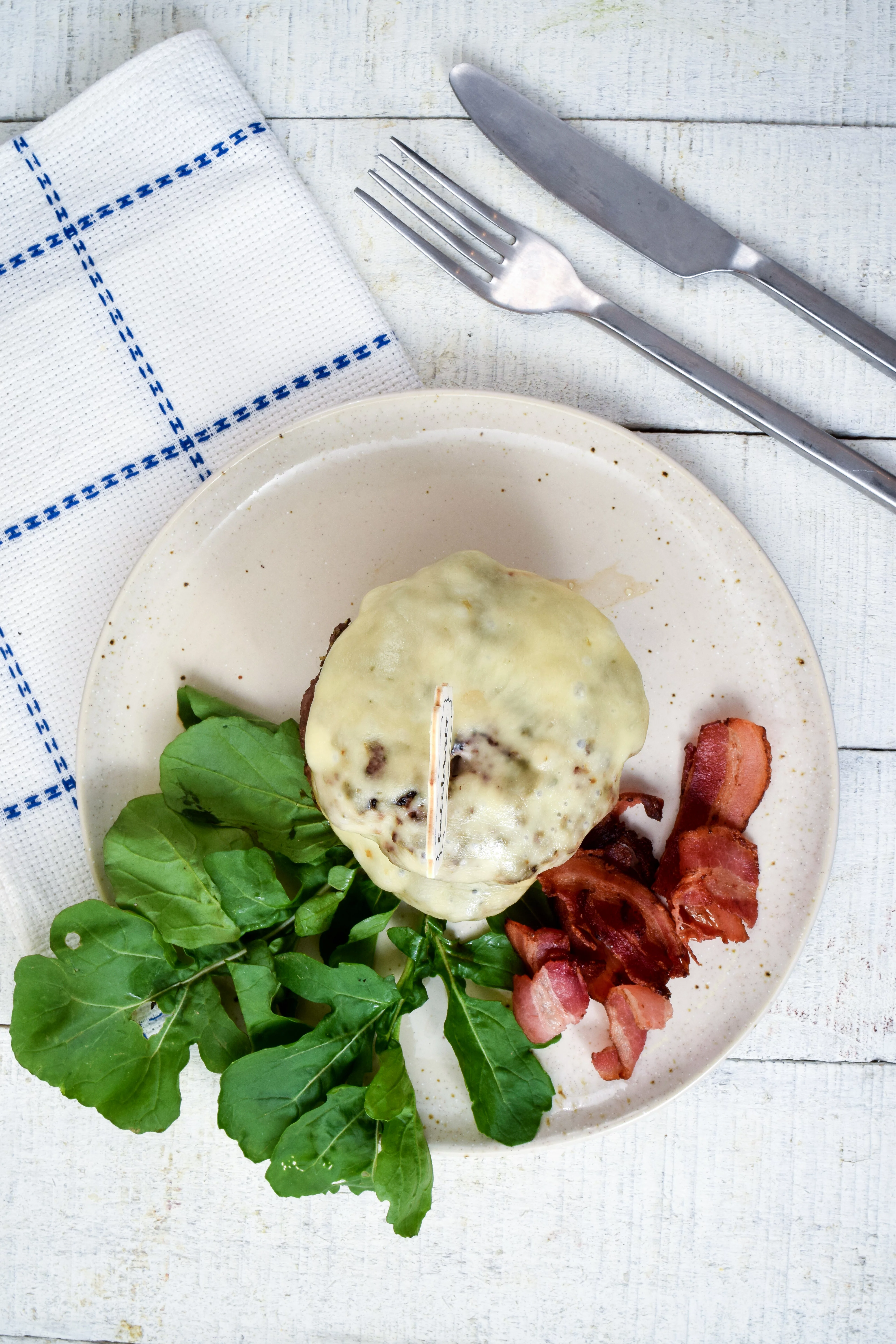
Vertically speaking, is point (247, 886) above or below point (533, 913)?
above

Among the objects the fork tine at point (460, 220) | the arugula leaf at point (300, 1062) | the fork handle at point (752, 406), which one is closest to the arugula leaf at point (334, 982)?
the arugula leaf at point (300, 1062)

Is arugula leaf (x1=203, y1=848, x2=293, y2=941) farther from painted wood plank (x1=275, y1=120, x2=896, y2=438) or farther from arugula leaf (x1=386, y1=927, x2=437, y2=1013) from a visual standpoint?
painted wood plank (x1=275, y1=120, x2=896, y2=438)

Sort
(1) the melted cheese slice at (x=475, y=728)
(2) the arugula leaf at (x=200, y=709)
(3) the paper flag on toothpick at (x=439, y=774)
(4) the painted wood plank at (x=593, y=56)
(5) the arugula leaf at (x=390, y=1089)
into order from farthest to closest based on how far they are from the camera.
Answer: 1. (4) the painted wood plank at (x=593, y=56)
2. (2) the arugula leaf at (x=200, y=709)
3. (5) the arugula leaf at (x=390, y=1089)
4. (1) the melted cheese slice at (x=475, y=728)
5. (3) the paper flag on toothpick at (x=439, y=774)

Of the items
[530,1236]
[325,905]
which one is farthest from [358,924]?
[530,1236]

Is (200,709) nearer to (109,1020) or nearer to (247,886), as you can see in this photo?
(247,886)

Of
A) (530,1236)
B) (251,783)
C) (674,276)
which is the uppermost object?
(674,276)

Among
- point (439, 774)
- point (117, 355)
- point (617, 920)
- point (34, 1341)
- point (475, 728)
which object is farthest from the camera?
point (34, 1341)

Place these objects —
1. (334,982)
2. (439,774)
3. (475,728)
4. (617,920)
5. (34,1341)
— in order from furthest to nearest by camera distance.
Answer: (34,1341) → (617,920) → (334,982) → (475,728) → (439,774)

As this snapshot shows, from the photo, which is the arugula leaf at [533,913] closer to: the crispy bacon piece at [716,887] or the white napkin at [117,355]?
the crispy bacon piece at [716,887]

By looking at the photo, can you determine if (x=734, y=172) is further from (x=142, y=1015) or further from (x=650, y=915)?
(x=142, y=1015)
